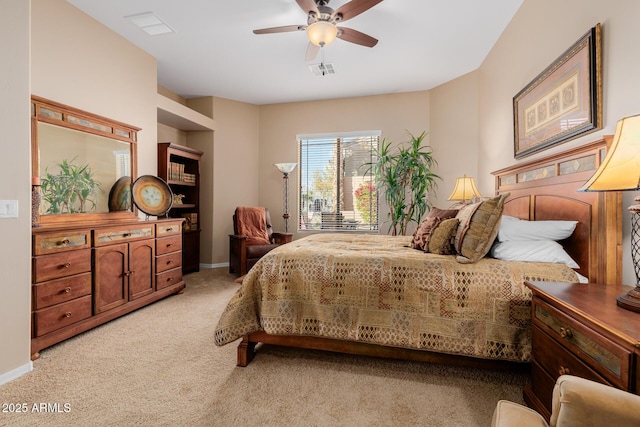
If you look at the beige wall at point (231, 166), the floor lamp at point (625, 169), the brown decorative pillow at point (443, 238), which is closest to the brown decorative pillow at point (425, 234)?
the brown decorative pillow at point (443, 238)

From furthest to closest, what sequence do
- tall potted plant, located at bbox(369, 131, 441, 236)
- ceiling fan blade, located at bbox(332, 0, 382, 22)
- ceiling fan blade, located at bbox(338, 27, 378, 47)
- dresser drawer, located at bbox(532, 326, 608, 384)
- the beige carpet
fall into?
tall potted plant, located at bbox(369, 131, 441, 236) → ceiling fan blade, located at bbox(338, 27, 378, 47) → ceiling fan blade, located at bbox(332, 0, 382, 22) → the beige carpet → dresser drawer, located at bbox(532, 326, 608, 384)

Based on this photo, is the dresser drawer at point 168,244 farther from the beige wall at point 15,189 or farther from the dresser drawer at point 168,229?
the beige wall at point 15,189

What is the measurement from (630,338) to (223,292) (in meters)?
3.50

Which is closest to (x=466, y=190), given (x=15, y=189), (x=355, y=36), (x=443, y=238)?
(x=443, y=238)

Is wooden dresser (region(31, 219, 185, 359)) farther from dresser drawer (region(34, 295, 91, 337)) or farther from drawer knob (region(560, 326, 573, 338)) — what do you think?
drawer knob (region(560, 326, 573, 338))

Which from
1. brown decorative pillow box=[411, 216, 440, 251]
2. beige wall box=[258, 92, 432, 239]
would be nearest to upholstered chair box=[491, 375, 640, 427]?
brown decorative pillow box=[411, 216, 440, 251]

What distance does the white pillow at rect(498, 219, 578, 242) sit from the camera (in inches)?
70.4

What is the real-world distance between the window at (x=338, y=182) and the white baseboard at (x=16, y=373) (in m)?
3.82

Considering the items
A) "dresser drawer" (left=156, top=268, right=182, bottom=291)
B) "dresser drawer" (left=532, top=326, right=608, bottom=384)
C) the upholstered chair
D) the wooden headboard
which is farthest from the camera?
"dresser drawer" (left=156, top=268, right=182, bottom=291)

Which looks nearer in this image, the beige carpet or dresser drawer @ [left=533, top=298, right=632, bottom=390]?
dresser drawer @ [left=533, top=298, right=632, bottom=390]

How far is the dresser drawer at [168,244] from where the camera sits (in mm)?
3205

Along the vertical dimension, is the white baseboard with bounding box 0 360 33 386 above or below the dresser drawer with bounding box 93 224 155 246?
below

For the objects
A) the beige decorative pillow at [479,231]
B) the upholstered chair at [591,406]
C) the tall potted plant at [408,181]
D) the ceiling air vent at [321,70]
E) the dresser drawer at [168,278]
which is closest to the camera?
the upholstered chair at [591,406]

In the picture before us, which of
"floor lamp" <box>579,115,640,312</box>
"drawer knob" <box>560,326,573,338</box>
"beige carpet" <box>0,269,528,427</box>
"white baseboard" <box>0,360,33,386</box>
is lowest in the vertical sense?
"beige carpet" <box>0,269,528,427</box>
